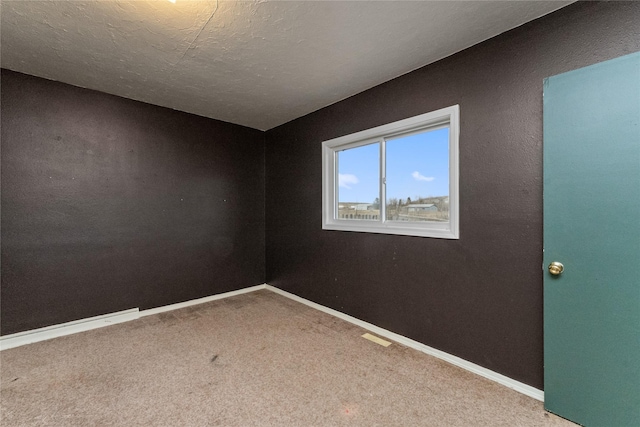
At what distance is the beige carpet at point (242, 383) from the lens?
1.45 metres

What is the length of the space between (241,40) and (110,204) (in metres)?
2.17

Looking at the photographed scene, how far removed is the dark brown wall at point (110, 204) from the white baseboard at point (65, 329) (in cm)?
6

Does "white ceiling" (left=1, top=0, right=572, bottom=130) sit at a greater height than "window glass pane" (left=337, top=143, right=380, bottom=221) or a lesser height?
greater

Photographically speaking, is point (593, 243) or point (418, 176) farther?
point (418, 176)

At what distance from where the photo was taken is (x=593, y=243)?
1.35 m

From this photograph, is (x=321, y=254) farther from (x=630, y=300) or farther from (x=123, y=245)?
(x=630, y=300)

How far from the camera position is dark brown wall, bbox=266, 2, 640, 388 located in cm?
154

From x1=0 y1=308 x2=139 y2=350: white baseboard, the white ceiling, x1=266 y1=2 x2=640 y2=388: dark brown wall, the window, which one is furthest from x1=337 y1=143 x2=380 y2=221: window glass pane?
x1=0 y1=308 x2=139 y2=350: white baseboard

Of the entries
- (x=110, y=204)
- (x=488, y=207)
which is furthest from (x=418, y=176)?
(x=110, y=204)

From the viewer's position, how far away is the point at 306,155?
3252mm

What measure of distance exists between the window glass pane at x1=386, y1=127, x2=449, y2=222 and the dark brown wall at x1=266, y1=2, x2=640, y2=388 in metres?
0.23

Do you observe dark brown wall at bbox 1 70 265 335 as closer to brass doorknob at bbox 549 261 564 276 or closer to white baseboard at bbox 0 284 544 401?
white baseboard at bbox 0 284 544 401

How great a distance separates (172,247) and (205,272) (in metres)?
0.52

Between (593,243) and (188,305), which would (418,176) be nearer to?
(593,243)
